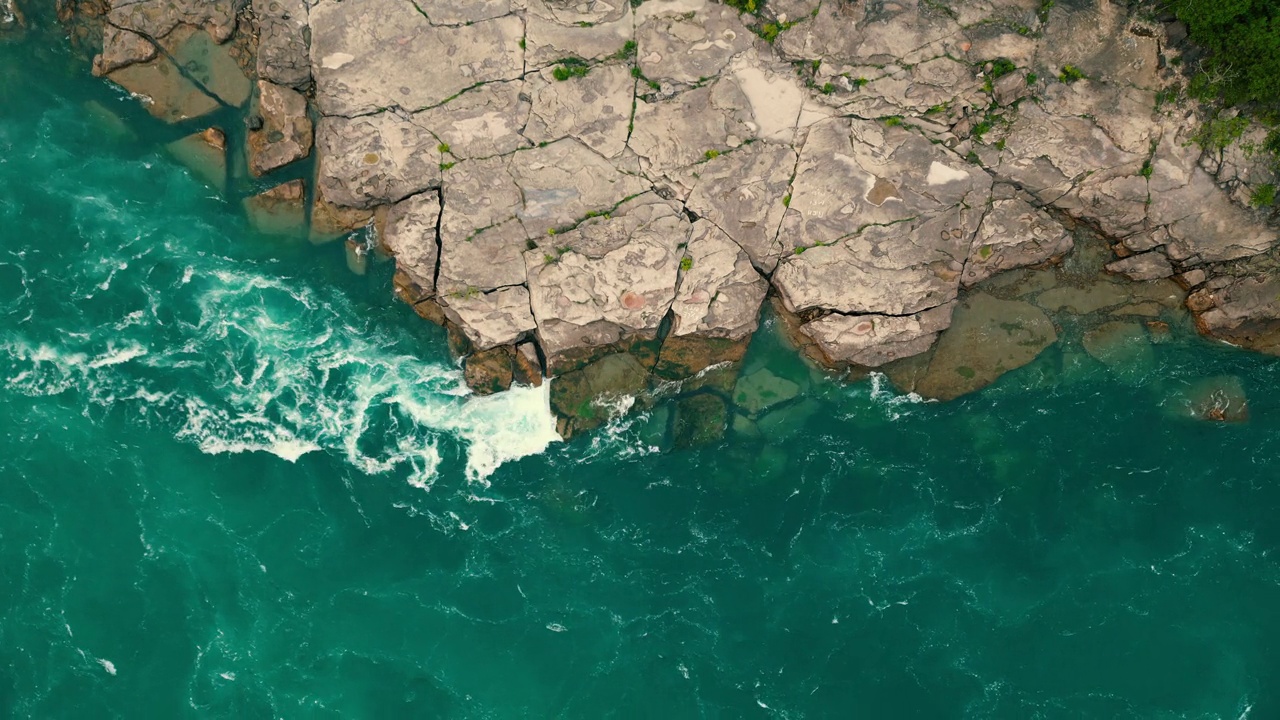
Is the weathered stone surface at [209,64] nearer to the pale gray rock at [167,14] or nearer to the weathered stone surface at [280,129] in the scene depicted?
the pale gray rock at [167,14]

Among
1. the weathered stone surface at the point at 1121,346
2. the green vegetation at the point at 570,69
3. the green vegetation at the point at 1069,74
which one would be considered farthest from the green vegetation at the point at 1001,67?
the green vegetation at the point at 570,69

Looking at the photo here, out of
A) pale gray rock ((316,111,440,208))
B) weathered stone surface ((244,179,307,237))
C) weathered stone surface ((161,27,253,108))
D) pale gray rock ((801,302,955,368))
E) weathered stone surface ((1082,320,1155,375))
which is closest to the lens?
pale gray rock ((316,111,440,208))

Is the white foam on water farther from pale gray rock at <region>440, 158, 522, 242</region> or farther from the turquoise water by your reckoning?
pale gray rock at <region>440, 158, 522, 242</region>

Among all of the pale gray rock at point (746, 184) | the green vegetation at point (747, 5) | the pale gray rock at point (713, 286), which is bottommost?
the pale gray rock at point (713, 286)

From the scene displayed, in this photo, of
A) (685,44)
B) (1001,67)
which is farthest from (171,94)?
(1001,67)

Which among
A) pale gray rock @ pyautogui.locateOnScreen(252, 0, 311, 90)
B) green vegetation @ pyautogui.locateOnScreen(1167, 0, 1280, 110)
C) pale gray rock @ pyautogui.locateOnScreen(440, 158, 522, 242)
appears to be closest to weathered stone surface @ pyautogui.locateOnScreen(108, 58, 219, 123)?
pale gray rock @ pyautogui.locateOnScreen(252, 0, 311, 90)
